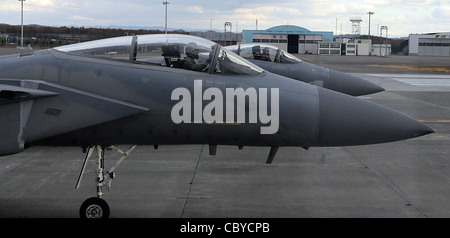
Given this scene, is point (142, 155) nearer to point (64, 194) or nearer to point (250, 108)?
point (64, 194)

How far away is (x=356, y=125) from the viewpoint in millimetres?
6184

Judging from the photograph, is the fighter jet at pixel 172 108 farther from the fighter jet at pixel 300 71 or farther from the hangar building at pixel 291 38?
the hangar building at pixel 291 38

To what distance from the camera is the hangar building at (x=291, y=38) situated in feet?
349

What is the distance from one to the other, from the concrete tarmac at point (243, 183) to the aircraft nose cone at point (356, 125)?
1.63 metres

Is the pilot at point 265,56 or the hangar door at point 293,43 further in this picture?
the hangar door at point 293,43

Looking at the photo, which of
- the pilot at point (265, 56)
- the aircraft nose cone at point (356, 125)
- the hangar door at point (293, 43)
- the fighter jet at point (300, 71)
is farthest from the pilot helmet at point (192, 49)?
the hangar door at point (293, 43)

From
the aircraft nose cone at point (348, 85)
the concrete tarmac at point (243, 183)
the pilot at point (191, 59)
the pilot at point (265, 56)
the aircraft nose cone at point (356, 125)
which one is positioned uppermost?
the pilot at point (265, 56)

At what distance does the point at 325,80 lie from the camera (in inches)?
633

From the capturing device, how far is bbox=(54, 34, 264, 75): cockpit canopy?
6473mm

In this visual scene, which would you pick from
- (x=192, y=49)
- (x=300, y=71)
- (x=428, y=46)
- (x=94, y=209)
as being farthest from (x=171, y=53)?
(x=428, y=46)

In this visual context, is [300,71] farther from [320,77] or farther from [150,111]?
[150,111]
